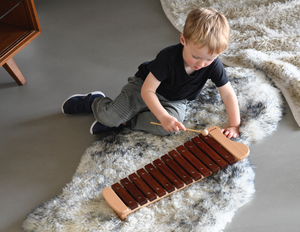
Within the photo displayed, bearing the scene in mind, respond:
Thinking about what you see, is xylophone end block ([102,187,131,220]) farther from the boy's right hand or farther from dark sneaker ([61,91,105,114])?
dark sneaker ([61,91,105,114])

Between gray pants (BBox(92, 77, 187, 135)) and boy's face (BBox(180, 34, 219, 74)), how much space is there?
261 mm

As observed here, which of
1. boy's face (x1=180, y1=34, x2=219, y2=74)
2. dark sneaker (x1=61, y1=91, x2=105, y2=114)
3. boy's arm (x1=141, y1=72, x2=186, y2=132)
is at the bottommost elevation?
dark sneaker (x1=61, y1=91, x2=105, y2=114)

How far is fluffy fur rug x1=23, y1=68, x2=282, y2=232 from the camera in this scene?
1.07 meters

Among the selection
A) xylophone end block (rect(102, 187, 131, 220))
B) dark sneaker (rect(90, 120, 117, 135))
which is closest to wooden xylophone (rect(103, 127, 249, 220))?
xylophone end block (rect(102, 187, 131, 220))

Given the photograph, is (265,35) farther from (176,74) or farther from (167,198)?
(167,198)

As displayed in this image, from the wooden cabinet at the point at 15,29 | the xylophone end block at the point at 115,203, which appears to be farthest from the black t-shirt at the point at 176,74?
the wooden cabinet at the point at 15,29

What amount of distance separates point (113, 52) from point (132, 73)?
9.3 inches

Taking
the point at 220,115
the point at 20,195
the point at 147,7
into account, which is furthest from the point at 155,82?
the point at 147,7

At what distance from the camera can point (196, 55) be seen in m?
1.06

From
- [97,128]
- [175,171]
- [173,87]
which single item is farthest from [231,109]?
[97,128]

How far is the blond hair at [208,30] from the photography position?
3.33ft

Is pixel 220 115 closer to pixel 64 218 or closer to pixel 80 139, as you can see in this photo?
pixel 80 139

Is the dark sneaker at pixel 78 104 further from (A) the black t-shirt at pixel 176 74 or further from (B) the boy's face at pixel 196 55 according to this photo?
(B) the boy's face at pixel 196 55

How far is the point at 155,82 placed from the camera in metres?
1.21
